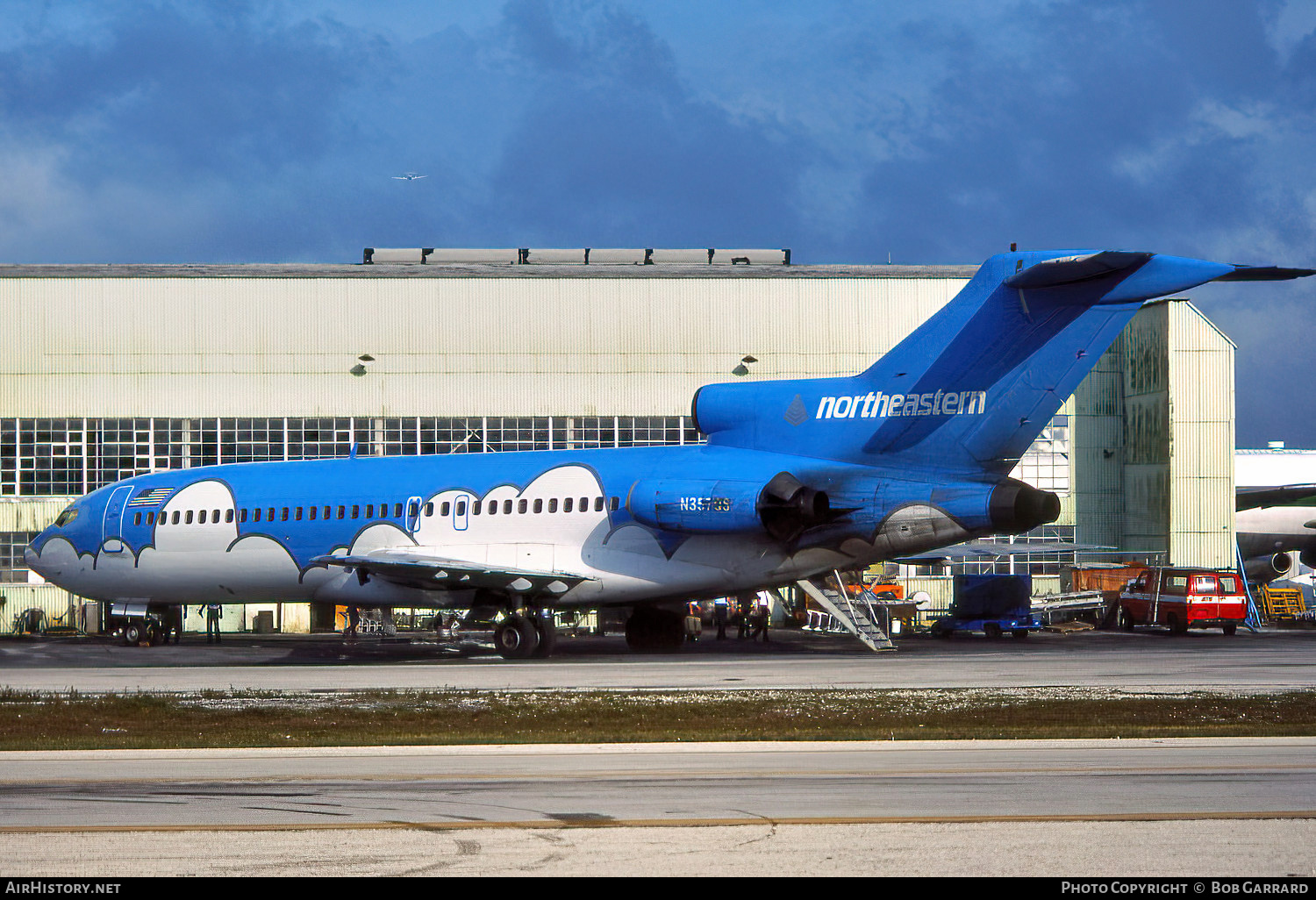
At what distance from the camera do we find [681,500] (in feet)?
95.1

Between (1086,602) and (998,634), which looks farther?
(1086,602)

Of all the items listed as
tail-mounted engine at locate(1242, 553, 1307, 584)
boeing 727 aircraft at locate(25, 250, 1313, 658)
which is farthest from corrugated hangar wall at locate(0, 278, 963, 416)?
tail-mounted engine at locate(1242, 553, 1307, 584)

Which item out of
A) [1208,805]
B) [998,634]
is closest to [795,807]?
[1208,805]

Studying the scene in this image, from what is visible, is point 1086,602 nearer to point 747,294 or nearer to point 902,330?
point 902,330

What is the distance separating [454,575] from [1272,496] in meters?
32.6

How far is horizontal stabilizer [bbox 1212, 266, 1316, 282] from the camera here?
21297 mm

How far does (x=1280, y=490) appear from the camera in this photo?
49.1 meters

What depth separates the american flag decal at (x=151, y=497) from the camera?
34759 millimetres

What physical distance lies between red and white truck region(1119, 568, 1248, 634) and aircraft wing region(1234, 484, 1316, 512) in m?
11.0

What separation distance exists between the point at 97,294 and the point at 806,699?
1441 inches

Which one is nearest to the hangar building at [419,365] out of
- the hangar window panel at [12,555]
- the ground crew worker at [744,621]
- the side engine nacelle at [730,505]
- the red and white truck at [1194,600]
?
the hangar window panel at [12,555]

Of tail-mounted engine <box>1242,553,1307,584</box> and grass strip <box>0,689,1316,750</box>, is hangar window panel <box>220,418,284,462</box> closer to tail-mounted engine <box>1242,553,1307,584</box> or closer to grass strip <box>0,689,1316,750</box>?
grass strip <box>0,689,1316,750</box>
